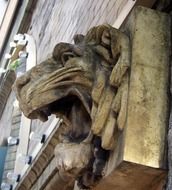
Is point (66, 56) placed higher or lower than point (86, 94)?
higher

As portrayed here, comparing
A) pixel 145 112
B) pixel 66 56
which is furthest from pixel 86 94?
pixel 145 112

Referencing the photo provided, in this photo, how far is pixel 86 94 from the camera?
2402 millimetres

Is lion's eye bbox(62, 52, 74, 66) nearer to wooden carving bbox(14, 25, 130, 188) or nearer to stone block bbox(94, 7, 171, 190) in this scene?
wooden carving bbox(14, 25, 130, 188)

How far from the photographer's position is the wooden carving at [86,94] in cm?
225

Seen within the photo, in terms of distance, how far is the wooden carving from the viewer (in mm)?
2248

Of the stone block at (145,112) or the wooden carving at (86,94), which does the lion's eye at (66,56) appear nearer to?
the wooden carving at (86,94)

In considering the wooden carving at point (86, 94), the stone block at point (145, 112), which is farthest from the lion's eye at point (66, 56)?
the stone block at point (145, 112)

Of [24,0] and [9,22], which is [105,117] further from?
[9,22]

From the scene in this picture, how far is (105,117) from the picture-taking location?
224 cm

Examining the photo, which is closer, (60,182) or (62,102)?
(62,102)

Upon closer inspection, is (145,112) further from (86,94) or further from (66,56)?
(66,56)

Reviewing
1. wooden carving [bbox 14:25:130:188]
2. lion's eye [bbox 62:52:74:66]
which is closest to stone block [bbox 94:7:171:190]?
wooden carving [bbox 14:25:130:188]

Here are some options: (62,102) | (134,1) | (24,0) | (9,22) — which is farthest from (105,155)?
(9,22)

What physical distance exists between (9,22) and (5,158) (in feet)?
12.4
